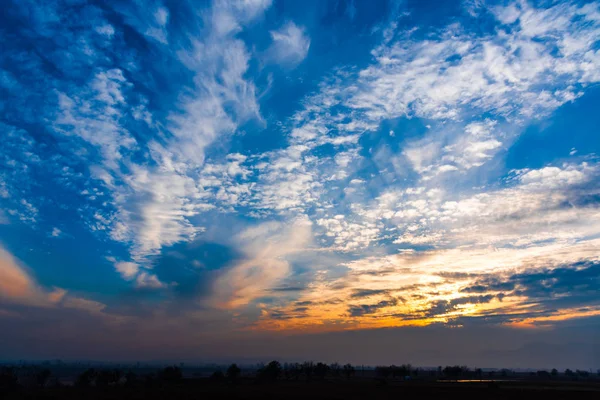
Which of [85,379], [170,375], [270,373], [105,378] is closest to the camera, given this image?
[85,379]

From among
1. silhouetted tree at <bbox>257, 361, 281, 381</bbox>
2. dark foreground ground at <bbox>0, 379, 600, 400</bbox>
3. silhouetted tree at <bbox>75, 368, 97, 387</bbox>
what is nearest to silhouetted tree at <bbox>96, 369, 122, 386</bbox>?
silhouetted tree at <bbox>75, 368, 97, 387</bbox>

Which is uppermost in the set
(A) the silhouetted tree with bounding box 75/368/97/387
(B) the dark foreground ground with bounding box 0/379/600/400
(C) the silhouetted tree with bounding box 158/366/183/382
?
(C) the silhouetted tree with bounding box 158/366/183/382

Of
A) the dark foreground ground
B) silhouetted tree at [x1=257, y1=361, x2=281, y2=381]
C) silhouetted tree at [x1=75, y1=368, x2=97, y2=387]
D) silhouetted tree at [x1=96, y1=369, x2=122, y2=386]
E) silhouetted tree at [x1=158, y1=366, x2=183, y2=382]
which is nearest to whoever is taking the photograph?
the dark foreground ground

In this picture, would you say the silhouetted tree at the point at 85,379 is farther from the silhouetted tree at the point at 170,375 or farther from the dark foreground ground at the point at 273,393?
the silhouetted tree at the point at 170,375

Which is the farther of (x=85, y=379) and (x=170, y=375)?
(x=170, y=375)

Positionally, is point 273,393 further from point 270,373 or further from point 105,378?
point 270,373

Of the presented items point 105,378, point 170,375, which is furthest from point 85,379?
point 170,375

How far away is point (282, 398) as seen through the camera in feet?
295

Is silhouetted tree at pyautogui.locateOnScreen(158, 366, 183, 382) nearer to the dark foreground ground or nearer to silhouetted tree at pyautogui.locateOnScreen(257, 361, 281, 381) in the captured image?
the dark foreground ground

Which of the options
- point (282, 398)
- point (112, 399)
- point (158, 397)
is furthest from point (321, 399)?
point (112, 399)

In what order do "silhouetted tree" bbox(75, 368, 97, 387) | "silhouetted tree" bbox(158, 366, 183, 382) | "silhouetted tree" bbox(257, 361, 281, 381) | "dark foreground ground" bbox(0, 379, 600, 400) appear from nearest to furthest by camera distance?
"dark foreground ground" bbox(0, 379, 600, 400) < "silhouetted tree" bbox(75, 368, 97, 387) < "silhouetted tree" bbox(158, 366, 183, 382) < "silhouetted tree" bbox(257, 361, 281, 381)

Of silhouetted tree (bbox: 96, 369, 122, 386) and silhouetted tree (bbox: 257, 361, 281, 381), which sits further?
silhouetted tree (bbox: 257, 361, 281, 381)

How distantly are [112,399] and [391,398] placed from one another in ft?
221

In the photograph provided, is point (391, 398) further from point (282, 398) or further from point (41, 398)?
point (41, 398)
